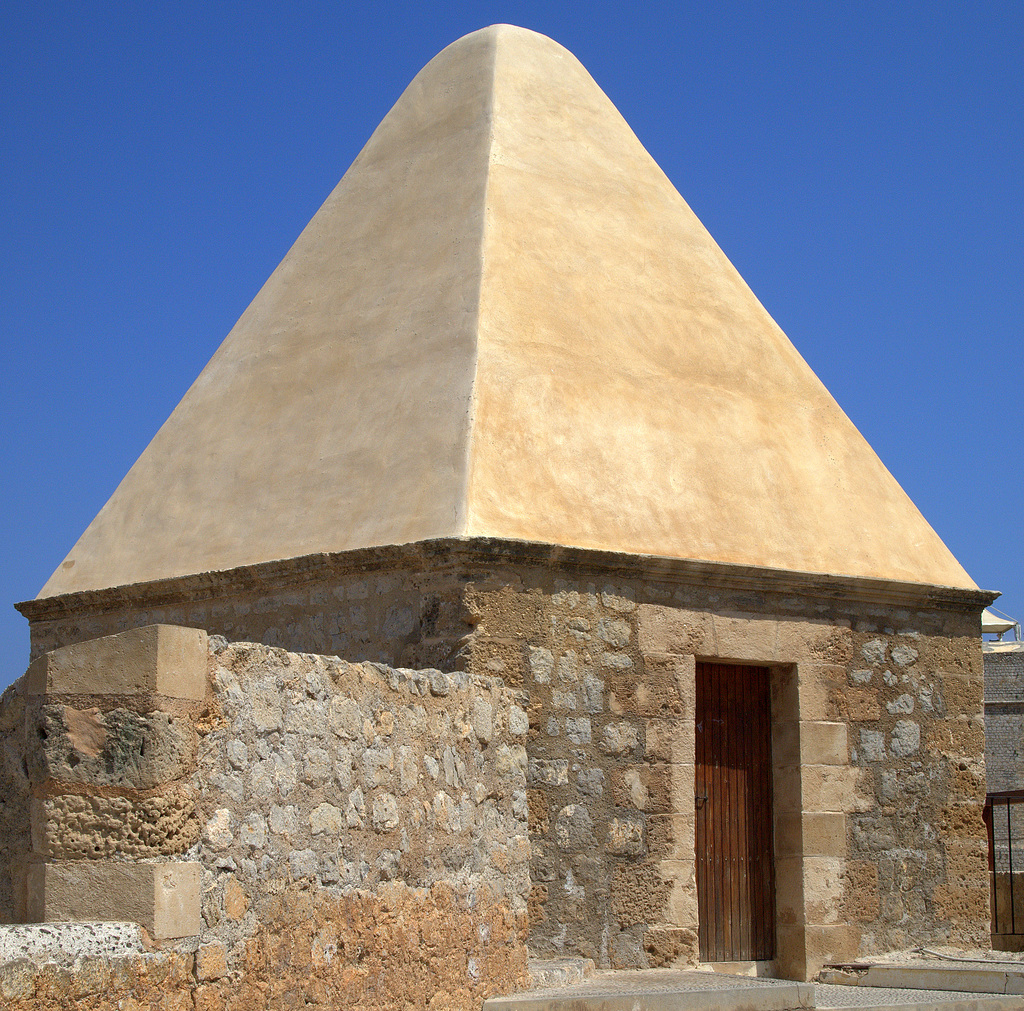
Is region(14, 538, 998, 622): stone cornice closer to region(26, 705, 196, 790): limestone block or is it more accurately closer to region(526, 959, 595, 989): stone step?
region(526, 959, 595, 989): stone step

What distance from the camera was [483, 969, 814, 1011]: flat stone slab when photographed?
5.22 metres

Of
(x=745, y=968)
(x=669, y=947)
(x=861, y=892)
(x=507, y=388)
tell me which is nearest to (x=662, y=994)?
(x=669, y=947)

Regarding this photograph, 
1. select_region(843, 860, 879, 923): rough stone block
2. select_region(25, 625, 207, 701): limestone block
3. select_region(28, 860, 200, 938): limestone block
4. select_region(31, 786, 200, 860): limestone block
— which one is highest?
select_region(25, 625, 207, 701): limestone block

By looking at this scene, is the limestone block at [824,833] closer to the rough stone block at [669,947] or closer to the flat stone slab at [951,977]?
the flat stone slab at [951,977]

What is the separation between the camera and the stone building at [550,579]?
5.61 m

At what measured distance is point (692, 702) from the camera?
6715 mm

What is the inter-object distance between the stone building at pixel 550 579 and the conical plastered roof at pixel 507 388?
2 cm

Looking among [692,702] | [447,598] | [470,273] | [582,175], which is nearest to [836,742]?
[692,702]

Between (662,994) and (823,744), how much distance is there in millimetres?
2124

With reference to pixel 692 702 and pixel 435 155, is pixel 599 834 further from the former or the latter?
pixel 435 155

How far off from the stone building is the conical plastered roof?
2cm

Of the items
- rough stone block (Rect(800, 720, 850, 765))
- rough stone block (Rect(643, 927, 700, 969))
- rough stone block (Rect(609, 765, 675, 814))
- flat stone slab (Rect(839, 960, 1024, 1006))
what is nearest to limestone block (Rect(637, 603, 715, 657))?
rough stone block (Rect(609, 765, 675, 814))

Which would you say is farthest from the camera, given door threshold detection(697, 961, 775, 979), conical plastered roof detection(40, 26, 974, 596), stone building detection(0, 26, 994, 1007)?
door threshold detection(697, 961, 775, 979)

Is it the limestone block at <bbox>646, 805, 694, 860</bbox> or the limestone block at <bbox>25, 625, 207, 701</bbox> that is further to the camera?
the limestone block at <bbox>646, 805, 694, 860</bbox>
